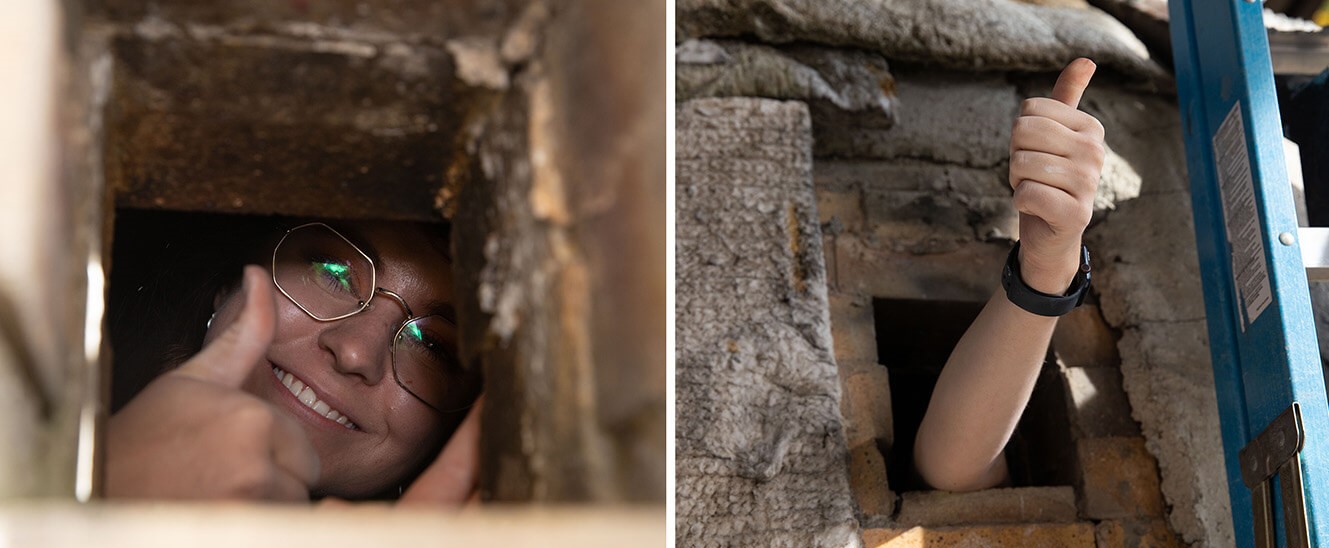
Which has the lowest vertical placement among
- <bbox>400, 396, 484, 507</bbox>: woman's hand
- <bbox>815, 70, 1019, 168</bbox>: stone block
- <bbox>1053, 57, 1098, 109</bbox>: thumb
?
<bbox>400, 396, 484, 507</bbox>: woman's hand

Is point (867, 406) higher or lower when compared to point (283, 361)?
lower

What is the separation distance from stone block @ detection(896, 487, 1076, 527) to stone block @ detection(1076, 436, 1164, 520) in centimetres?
5

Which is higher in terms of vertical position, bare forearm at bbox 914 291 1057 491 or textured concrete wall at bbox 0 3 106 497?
textured concrete wall at bbox 0 3 106 497

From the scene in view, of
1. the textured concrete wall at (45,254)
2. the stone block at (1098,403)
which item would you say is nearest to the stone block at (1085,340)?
the stone block at (1098,403)

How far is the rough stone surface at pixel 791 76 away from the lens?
1.81m

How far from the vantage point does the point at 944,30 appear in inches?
76.8

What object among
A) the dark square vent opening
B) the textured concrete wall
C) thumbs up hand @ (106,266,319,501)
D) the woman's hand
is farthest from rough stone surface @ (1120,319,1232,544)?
the textured concrete wall

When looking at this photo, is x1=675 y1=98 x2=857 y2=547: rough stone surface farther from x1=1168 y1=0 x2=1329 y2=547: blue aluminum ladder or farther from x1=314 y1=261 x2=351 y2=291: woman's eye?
x1=314 y1=261 x2=351 y2=291: woman's eye

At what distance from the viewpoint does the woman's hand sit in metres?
0.78

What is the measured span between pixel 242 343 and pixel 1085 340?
5.13ft

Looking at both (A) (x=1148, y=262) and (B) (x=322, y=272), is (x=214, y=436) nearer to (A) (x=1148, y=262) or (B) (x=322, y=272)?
(B) (x=322, y=272)

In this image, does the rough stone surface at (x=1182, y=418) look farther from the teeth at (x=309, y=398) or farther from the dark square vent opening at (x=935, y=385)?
the teeth at (x=309, y=398)

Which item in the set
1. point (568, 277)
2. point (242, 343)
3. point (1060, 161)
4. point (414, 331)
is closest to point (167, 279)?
point (242, 343)

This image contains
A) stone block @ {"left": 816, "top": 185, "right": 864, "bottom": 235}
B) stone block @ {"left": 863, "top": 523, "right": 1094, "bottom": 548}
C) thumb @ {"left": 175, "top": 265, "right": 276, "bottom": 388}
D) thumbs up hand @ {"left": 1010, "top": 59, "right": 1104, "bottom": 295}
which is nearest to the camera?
thumb @ {"left": 175, "top": 265, "right": 276, "bottom": 388}
